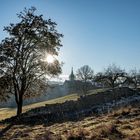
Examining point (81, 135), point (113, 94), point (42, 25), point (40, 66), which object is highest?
point (42, 25)

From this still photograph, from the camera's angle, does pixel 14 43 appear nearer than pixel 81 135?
No

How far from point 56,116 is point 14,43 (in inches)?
385

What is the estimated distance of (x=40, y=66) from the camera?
31625 millimetres

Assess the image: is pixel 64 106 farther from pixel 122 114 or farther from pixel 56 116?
pixel 122 114

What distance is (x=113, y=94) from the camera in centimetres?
3709

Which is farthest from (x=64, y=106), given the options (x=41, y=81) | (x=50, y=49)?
(x=50, y=49)

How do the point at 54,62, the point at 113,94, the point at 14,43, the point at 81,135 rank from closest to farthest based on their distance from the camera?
the point at 81,135, the point at 14,43, the point at 54,62, the point at 113,94

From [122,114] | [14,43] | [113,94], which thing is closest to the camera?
[122,114]

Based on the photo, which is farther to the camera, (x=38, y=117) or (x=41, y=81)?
(x=41, y=81)

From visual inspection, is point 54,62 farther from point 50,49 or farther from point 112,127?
point 112,127

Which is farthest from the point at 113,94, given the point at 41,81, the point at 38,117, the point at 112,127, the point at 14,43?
the point at 112,127

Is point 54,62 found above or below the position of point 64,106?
above

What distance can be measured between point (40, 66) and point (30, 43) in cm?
297

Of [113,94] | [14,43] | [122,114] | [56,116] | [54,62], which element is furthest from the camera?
[113,94]
